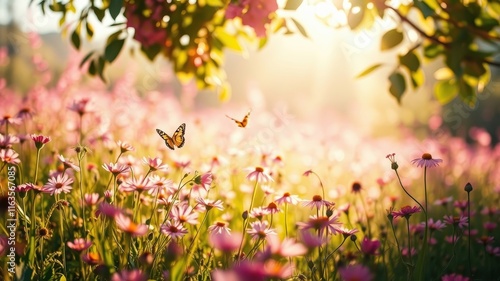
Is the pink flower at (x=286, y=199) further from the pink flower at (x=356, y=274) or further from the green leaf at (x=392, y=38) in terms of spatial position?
the green leaf at (x=392, y=38)

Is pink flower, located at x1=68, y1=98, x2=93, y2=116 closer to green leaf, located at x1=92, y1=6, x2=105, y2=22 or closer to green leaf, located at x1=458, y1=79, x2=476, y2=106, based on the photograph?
green leaf, located at x1=92, y1=6, x2=105, y2=22

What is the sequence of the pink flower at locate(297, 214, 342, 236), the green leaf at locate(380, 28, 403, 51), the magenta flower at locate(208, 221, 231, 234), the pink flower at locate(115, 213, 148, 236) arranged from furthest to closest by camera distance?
the green leaf at locate(380, 28, 403, 51)
the magenta flower at locate(208, 221, 231, 234)
the pink flower at locate(297, 214, 342, 236)
the pink flower at locate(115, 213, 148, 236)

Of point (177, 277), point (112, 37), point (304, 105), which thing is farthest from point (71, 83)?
point (304, 105)

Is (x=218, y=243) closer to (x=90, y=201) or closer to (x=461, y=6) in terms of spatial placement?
(x=90, y=201)

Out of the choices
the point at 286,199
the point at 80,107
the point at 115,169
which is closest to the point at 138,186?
the point at 115,169

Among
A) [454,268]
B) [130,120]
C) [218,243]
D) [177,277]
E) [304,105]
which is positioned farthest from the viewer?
[304,105]

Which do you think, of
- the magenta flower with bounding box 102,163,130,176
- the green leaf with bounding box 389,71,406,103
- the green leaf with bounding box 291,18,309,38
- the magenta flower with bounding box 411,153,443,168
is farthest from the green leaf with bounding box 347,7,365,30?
the magenta flower with bounding box 102,163,130,176

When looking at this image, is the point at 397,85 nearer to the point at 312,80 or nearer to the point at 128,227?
the point at 128,227
